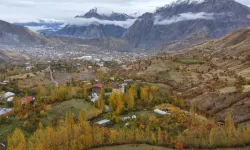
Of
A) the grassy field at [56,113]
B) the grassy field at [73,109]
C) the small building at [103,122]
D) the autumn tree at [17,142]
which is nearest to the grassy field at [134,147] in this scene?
the autumn tree at [17,142]

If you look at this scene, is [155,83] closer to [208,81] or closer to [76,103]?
[208,81]

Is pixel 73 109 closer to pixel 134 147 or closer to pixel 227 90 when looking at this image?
→ pixel 134 147

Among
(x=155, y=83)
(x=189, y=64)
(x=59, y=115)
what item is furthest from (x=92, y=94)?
(x=189, y=64)

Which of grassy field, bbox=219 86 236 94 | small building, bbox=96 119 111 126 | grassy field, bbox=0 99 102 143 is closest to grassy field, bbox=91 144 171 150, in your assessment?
small building, bbox=96 119 111 126

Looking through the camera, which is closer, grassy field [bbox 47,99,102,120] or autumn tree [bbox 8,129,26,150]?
autumn tree [bbox 8,129,26,150]

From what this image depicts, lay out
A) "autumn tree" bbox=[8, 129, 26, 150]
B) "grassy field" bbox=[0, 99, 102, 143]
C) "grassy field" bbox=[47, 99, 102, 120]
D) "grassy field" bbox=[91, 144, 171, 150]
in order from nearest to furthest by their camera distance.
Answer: "grassy field" bbox=[91, 144, 171, 150], "autumn tree" bbox=[8, 129, 26, 150], "grassy field" bbox=[0, 99, 102, 143], "grassy field" bbox=[47, 99, 102, 120]

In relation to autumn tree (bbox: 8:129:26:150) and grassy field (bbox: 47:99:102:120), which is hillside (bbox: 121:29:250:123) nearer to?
grassy field (bbox: 47:99:102:120)

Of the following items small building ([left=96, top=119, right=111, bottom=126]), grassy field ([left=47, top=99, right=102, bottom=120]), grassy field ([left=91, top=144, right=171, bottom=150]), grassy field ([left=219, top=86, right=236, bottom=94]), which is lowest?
grassy field ([left=47, top=99, right=102, bottom=120])

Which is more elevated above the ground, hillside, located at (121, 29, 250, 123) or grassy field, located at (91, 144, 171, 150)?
grassy field, located at (91, 144, 171, 150)

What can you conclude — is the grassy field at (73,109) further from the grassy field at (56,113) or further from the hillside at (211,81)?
the hillside at (211,81)
